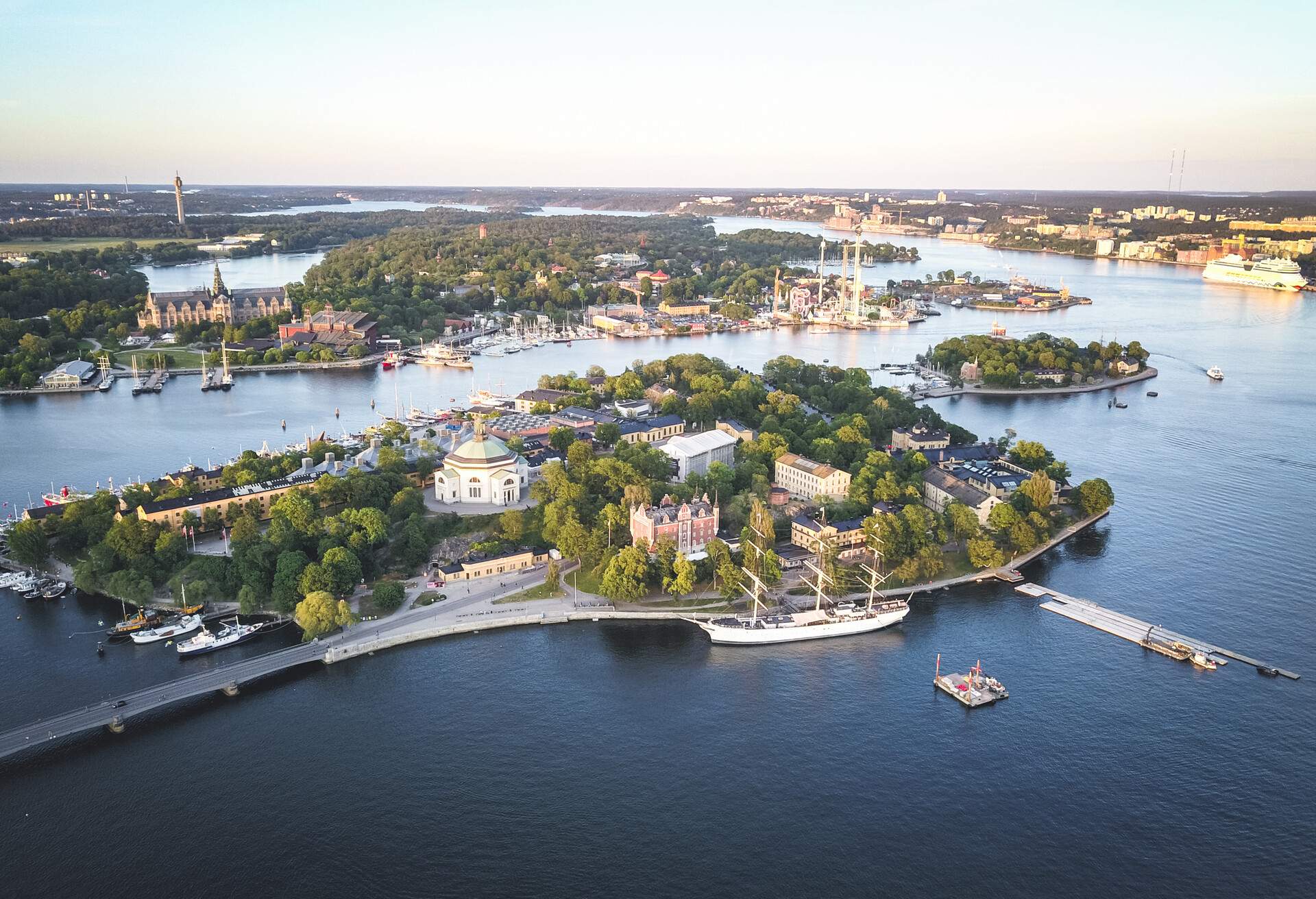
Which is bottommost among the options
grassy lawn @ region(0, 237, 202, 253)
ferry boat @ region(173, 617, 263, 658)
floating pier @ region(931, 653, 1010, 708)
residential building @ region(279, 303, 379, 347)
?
floating pier @ region(931, 653, 1010, 708)

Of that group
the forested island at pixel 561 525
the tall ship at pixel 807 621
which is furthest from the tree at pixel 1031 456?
the tall ship at pixel 807 621

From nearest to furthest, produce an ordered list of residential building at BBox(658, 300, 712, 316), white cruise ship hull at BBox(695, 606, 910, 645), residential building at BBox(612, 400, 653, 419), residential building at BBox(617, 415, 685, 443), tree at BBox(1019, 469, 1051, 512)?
white cruise ship hull at BBox(695, 606, 910, 645), tree at BBox(1019, 469, 1051, 512), residential building at BBox(617, 415, 685, 443), residential building at BBox(612, 400, 653, 419), residential building at BBox(658, 300, 712, 316)

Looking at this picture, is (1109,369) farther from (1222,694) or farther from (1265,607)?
(1222,694)

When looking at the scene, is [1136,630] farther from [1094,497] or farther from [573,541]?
[573,541]

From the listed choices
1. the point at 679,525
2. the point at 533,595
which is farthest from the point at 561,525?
the point at 679,525

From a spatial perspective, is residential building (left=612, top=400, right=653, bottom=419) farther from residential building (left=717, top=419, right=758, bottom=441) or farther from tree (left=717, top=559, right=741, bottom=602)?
tree (left=717, top=559, right=741, bottom=602)

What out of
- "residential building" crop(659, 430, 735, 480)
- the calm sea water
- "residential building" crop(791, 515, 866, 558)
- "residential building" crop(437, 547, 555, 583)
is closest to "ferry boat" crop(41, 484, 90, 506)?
the calm sea water

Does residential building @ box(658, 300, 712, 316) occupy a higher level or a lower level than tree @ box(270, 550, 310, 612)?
higher

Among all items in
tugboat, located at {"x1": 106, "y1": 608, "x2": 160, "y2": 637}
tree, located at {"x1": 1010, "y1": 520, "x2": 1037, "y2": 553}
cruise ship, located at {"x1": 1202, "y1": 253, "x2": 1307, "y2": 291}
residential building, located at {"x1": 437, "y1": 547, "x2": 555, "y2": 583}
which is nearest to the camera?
tugboat, located at {"x1": 106, "y1": 608, "x2": 160, "y2": 637}
